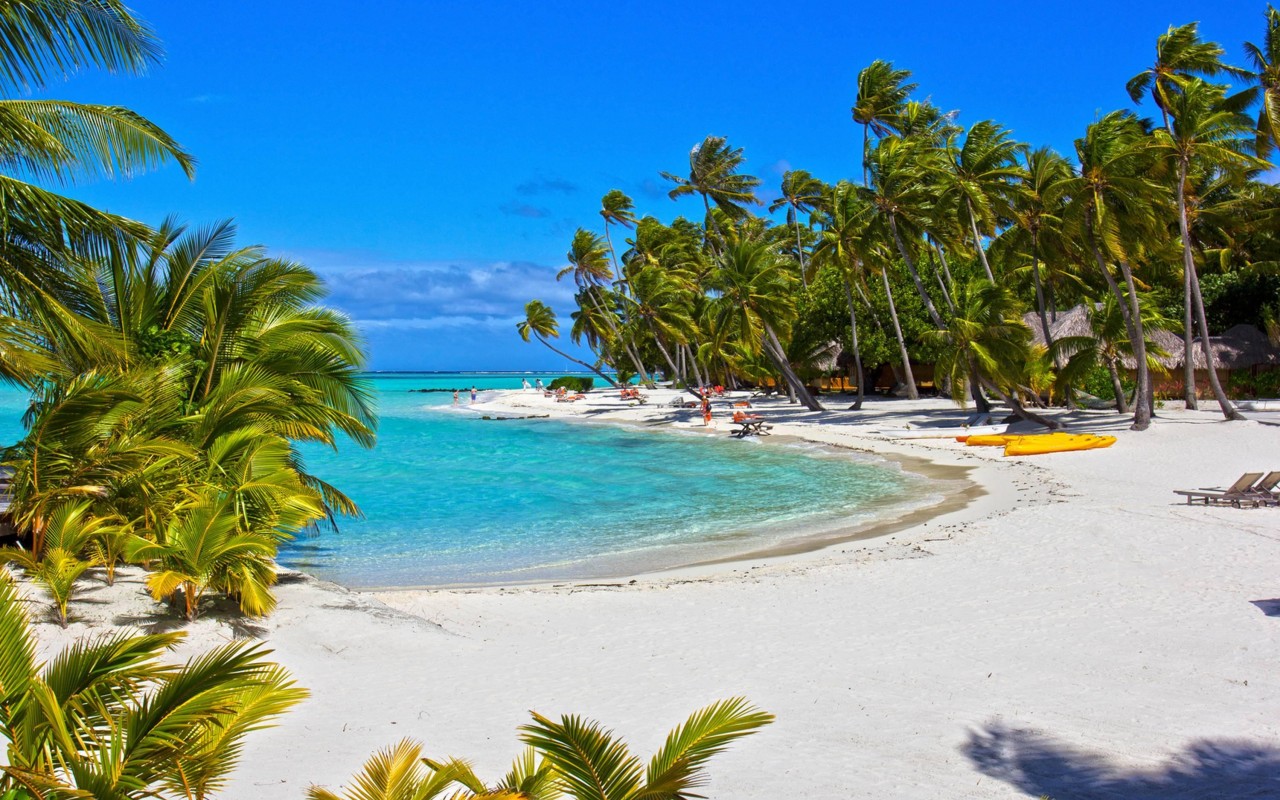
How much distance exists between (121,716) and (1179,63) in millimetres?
27252

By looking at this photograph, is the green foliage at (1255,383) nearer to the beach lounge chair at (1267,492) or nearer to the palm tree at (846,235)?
the palm tree at (846,235)

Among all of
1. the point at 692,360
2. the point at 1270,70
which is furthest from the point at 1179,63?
the point at 692,360

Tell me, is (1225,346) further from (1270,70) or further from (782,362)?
(782,362)

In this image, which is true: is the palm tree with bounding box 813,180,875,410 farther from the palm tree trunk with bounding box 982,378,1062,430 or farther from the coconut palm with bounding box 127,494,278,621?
the coconut palm with bounding box 127,494,278,621

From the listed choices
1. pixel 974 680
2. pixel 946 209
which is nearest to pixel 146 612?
pixel 974 680

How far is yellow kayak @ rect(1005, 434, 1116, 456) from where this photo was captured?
763 inches

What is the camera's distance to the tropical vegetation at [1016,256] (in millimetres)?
20297

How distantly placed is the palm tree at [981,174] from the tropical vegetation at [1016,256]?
3.1 inches

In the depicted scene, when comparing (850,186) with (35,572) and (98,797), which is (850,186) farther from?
(98,797)

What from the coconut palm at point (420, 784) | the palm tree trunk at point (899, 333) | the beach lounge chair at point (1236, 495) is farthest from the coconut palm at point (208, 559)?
the palm tree trunk at point (899, 333)

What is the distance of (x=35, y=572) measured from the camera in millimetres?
6484

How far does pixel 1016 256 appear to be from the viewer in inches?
1149

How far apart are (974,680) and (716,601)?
3106 mm

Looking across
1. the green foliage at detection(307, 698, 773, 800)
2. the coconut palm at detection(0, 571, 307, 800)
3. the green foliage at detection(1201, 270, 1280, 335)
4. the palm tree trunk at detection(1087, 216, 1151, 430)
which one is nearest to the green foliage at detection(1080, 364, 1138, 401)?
the green foliage at detection(1201, 270, 1280, 335)
